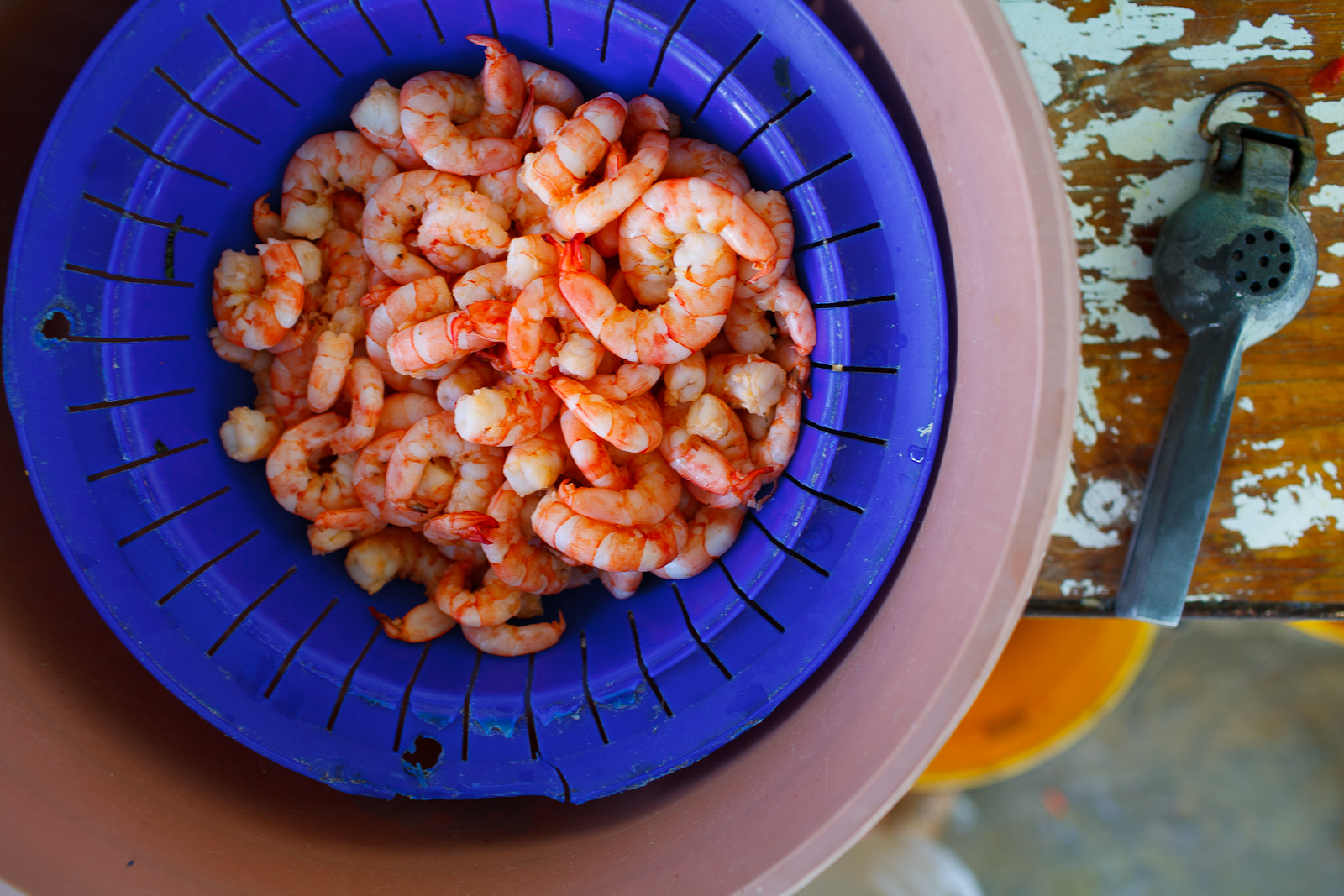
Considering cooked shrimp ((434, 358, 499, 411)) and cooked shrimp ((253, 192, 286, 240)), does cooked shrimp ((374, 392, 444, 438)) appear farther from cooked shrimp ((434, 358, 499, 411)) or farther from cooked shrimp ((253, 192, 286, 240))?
cooked shrimp ((253, 192, 286, 240))

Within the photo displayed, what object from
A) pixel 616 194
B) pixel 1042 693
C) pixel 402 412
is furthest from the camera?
pixel 1042 693

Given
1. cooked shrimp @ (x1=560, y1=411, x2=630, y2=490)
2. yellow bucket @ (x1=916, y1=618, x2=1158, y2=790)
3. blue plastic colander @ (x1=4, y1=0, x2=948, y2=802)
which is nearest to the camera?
blue plastic colander @ (x1=4, y1=0, x2=948, y2=802)

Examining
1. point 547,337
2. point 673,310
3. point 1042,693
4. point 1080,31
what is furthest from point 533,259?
point 1042,693

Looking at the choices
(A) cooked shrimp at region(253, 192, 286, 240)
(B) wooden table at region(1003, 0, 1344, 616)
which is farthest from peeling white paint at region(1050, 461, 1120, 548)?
(A) cooked shrimp at region(253, 192, 286, 240)

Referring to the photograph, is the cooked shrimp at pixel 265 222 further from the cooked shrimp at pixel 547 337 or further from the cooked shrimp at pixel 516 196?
the cooked shrimp at pixel 547 337

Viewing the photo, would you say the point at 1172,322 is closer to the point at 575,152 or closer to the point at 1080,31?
the point at 1080,31

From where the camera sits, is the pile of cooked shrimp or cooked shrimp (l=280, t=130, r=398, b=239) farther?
cooked shrimp (l=280, t=130, r=398, b=239)
